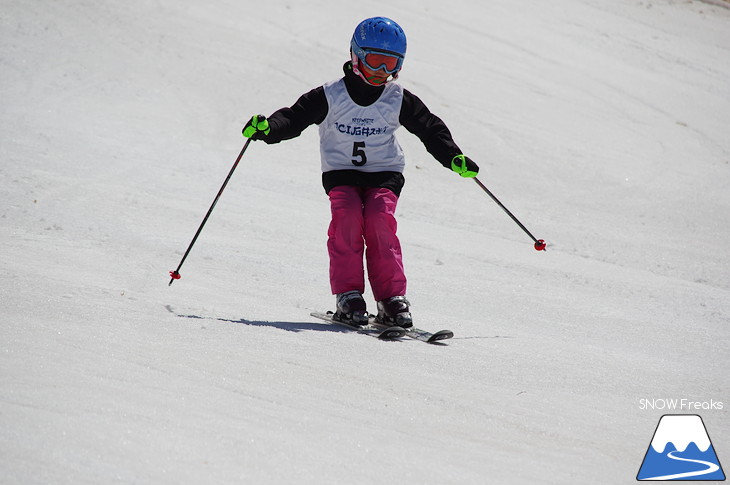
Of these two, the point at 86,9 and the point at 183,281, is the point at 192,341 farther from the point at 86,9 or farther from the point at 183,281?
the point at 86,9

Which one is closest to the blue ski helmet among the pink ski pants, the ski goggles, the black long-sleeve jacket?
the ski goggles

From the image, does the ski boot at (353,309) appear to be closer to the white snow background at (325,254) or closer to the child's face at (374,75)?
the white snow background at (325,254)

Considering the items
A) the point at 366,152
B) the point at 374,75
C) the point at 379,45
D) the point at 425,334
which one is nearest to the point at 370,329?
the point at 425,334

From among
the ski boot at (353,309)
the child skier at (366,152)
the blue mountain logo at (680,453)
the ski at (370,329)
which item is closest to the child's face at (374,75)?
the child skier at (366,152)

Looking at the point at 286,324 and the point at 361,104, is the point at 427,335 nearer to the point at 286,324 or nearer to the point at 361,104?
the point at 286,324

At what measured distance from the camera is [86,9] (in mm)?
11438

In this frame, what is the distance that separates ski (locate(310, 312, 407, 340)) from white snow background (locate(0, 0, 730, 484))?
6.0 inches

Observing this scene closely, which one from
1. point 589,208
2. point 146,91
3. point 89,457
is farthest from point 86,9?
point 89,457

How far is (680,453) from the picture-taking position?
9.74 ft

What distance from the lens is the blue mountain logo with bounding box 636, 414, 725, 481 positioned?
9.06 feet

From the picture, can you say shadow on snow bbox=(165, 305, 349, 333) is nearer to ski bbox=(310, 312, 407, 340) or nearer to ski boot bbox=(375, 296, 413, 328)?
ski bbox=(310, 312, 407, 340)

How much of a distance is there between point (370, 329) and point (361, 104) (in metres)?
1.35

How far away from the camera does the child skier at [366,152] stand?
4.59 meters

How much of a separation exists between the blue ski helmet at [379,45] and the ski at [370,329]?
1.48 meters
